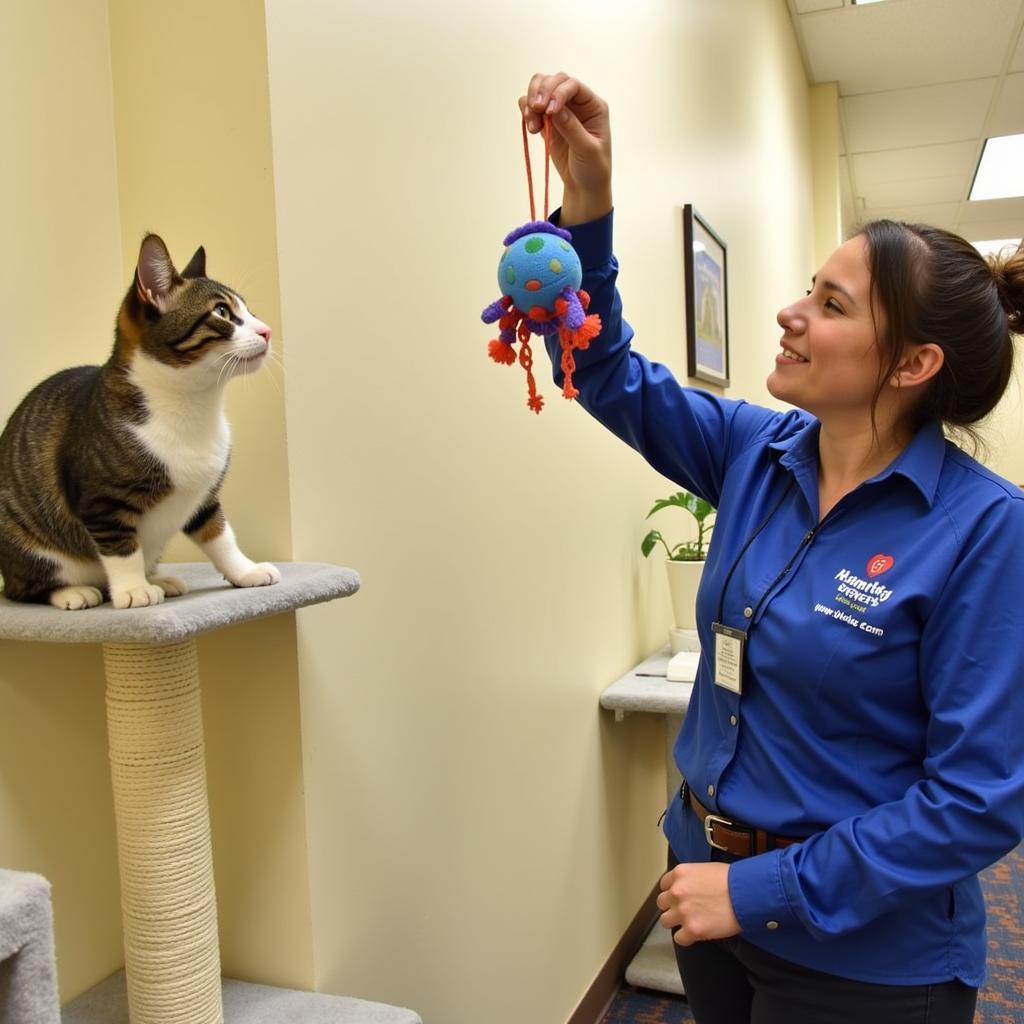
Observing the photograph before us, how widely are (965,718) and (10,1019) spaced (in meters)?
0.80

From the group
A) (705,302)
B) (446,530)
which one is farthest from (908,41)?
(446,530)

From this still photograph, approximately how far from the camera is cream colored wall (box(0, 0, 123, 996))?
975 millimetres

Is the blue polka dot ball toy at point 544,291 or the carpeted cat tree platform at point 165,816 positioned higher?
the blue polka dot ball toy at point 544,291

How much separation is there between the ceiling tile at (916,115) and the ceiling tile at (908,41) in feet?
0.39

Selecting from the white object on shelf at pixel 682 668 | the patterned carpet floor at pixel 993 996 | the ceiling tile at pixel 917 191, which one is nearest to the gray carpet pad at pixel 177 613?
the white object on shelf at pixel 682 668

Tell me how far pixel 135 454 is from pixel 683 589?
167 cm

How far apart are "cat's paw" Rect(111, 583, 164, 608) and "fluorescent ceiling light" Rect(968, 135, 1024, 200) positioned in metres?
5.81

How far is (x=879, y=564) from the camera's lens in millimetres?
905

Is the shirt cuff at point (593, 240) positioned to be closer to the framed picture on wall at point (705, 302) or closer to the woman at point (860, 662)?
the woman at point (860, 662)

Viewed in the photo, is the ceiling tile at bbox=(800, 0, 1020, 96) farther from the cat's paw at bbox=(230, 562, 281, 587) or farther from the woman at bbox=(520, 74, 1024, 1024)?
the cat's paw at bbox=(230, 562, 281, 587)

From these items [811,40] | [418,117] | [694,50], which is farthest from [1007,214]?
[418,117]

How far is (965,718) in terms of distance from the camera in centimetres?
82

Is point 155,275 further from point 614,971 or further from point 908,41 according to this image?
point 908,41

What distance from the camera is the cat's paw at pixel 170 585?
0.90m
